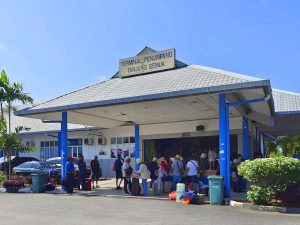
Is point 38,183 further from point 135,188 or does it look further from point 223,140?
point 223,140

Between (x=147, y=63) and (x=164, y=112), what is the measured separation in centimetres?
295

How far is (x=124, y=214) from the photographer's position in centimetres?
1224

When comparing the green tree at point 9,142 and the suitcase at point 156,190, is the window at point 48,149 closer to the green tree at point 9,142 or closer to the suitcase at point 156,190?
the green tree at point 9,142

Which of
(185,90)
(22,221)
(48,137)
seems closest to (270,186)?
(185,90)

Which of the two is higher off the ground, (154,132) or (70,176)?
(154,132)

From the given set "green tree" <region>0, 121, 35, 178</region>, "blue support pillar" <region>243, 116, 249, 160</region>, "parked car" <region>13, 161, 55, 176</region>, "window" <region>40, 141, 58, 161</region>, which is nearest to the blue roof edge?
"green tree" <region>0, 121, 35, 178</region>

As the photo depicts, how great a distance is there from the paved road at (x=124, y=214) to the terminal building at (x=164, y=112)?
8.84ft

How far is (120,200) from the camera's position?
635 inches

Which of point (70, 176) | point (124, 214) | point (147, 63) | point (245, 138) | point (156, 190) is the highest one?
point (147, 63)

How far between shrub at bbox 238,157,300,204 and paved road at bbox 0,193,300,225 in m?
0.81

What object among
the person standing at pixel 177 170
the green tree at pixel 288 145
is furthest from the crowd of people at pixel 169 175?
the green tree at pixel 288 145

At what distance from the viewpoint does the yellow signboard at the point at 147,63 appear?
788 inches

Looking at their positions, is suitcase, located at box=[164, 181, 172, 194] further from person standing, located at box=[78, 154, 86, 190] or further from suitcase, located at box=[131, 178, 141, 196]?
person standing, located at box=[78, 154, 86, 190]

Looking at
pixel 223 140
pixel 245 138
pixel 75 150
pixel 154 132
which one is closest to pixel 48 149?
pixel 75 150
